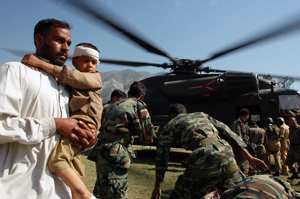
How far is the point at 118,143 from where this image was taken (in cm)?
276

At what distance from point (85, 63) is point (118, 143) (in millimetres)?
1374

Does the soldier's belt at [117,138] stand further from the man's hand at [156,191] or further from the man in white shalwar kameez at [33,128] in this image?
the man in white shalwar kameez at [33,128]

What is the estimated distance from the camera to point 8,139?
1057mm

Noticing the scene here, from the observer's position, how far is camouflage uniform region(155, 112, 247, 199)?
8.56ft

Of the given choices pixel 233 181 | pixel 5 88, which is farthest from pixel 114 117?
pixel 5 88

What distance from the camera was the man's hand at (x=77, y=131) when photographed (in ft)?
3.96

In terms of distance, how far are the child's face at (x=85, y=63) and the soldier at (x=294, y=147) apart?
6.32m

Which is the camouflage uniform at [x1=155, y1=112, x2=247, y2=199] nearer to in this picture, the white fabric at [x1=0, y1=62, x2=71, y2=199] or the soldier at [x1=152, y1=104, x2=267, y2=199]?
the soldier at [x1=152, y1=104, x2=267, y2=199]

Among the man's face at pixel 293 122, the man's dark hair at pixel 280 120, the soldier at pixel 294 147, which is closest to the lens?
the soldier at pixel 294 147

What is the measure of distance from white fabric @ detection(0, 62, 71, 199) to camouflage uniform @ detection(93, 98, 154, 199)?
145 cm

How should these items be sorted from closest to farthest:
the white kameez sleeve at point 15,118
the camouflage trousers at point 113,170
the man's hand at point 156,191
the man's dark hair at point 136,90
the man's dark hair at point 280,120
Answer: the white kameez sleeve at point 15,118 < the camouflage trousers at point 113,170 < the man's hand at point 156,191 < the man's dark hair at point 136,90 < the man's dark hair at point 280,120

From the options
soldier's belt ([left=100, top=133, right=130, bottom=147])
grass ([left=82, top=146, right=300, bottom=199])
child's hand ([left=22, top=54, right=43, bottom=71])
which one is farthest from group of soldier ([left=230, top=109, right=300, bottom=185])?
child's hand ([left=22, top=54, right=43, bottom=71])

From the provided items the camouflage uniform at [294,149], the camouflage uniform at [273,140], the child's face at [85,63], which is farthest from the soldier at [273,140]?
the child's face at [85,63]

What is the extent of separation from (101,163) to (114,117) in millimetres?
528
